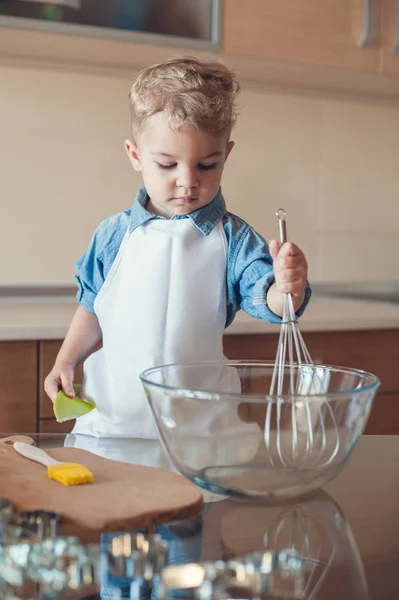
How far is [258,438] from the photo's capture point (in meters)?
0.56

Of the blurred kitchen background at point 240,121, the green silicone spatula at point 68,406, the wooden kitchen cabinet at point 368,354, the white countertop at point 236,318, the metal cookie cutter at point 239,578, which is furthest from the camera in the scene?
the blurred kitchen background at point 240,121

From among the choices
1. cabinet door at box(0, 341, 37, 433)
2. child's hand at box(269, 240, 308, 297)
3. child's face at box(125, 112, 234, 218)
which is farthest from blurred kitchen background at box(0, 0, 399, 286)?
child's hand at box(269, 240, 308, 297)

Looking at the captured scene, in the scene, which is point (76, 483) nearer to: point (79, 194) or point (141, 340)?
point (141, 340)

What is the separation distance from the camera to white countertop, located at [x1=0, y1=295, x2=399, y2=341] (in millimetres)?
1496

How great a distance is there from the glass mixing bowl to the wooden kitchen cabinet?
110 centimetres

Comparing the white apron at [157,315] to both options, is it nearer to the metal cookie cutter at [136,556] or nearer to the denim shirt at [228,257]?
the denim shirt at [228,257]

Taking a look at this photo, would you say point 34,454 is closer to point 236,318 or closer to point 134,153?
point 134,153

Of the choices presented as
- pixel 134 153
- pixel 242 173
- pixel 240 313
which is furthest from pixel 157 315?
pixel 242 173

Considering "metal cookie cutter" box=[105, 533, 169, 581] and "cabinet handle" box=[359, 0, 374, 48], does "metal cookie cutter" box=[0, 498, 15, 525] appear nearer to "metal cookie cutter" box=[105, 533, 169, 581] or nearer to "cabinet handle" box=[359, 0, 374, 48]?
"metal cookie cutter" box=[105, 533, 169, 581]

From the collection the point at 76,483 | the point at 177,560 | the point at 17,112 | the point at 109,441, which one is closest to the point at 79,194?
the point at 17,112

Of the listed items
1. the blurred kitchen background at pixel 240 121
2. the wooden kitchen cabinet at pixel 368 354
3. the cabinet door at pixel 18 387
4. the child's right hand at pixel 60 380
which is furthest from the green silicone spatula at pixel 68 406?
the blurred kitchen background at pixel 240 121

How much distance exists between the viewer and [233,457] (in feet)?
1.80

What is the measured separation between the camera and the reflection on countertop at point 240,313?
4.93ft

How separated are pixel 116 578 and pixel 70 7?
5.22 ft
